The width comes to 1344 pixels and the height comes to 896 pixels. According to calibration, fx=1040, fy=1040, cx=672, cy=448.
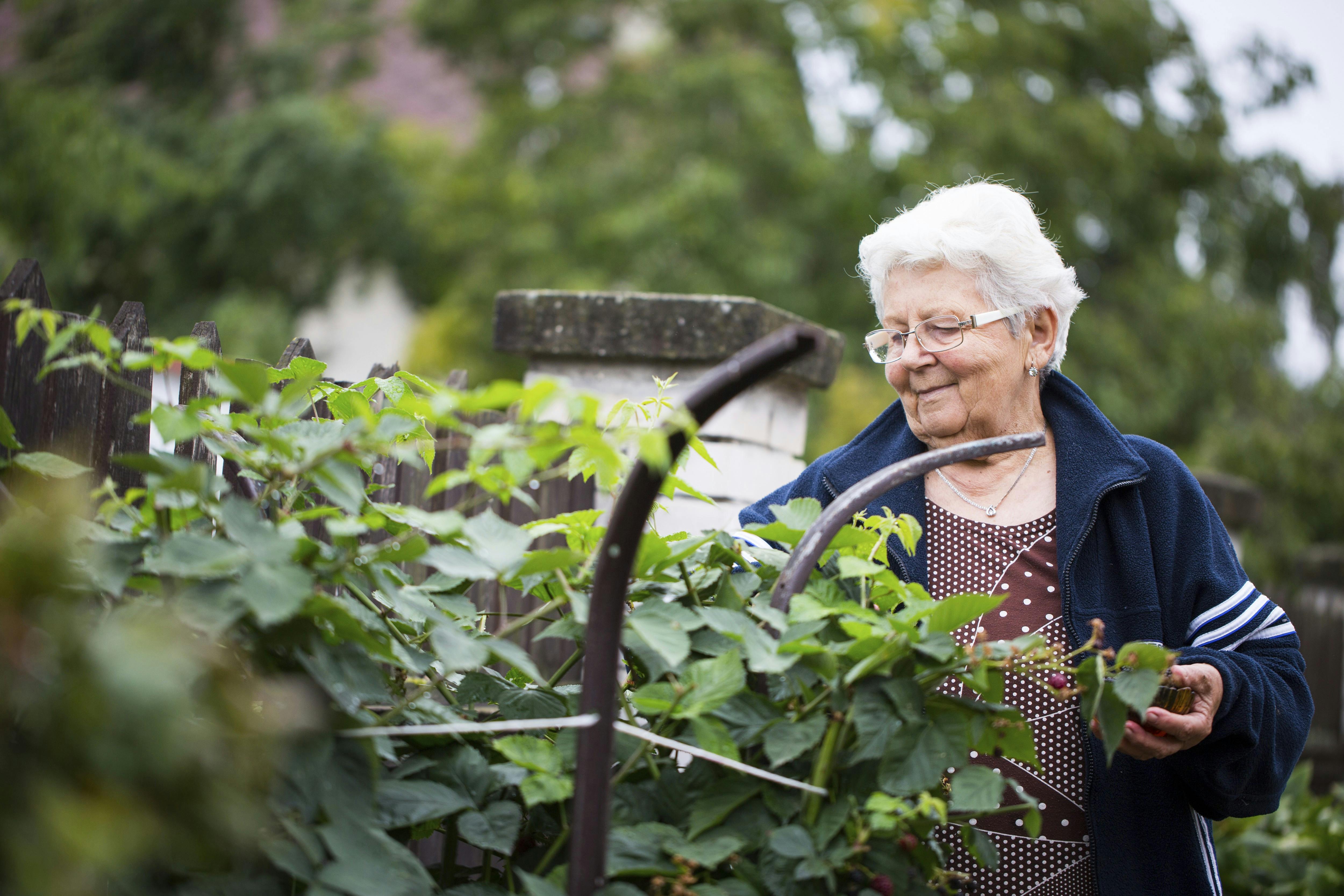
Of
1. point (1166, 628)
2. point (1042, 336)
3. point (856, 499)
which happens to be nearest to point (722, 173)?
point (1042, 336)

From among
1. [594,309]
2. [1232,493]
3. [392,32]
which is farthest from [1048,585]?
[392,32]

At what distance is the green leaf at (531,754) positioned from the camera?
3.41 feet

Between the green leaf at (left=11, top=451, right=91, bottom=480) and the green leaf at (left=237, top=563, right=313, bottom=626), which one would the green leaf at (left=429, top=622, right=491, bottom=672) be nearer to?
the green leaf at (left=237, top=563, right=313, bottom=626)

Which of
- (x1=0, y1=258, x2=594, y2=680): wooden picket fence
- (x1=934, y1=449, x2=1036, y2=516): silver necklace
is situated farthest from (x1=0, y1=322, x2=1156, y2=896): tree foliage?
(x1=934, y1=449, x2=1036, y2=516): silver necklace

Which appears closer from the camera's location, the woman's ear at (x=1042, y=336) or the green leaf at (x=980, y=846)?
the green leaf at (x=980, y=846)

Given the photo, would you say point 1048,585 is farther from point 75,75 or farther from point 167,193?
point 167,193

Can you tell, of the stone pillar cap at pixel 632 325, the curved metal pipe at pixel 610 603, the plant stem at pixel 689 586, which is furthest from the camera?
the stone pillar cap at pixel 632 325

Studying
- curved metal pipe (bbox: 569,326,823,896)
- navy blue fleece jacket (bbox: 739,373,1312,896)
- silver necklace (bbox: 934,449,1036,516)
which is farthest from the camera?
silver necklace (bbox: 934,449,1036,516)

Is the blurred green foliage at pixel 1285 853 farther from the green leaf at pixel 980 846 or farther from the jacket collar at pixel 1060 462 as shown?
the green leaf at pixel 980 846

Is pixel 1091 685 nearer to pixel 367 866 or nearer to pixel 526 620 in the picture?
pixel 526 620

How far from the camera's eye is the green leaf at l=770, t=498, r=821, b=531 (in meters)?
1.22

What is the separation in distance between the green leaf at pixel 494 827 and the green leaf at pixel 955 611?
468mm

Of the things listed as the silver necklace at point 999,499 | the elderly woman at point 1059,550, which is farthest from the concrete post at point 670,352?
the silver necklace at point 999,499

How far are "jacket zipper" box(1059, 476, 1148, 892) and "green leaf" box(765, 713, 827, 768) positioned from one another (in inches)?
26.8
